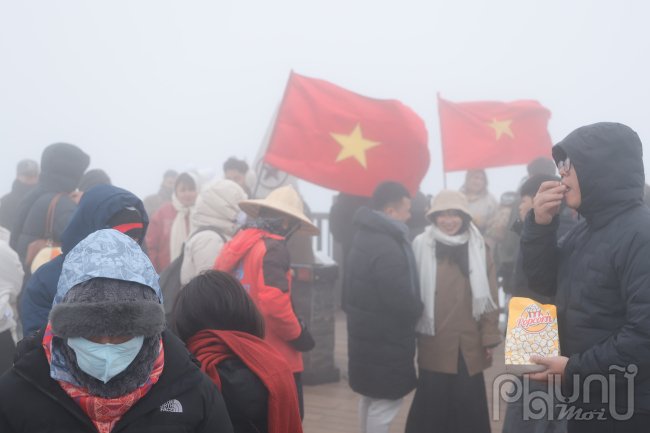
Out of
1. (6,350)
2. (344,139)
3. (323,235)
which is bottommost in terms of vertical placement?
(6,350)

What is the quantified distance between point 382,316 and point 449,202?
98cm

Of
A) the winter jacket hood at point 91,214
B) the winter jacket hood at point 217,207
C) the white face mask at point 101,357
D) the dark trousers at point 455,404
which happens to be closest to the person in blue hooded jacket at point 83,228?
the winter jacket hood at point 91,214

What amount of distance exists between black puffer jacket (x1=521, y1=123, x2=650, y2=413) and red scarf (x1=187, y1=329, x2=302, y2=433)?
1081 millimetres

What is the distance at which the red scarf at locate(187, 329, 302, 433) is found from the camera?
188cm

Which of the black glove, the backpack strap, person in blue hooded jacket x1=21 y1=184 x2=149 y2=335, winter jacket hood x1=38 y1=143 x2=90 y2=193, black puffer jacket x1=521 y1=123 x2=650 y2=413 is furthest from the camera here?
winter jacket hood x1=38 y1=143 x2=90 y2=193

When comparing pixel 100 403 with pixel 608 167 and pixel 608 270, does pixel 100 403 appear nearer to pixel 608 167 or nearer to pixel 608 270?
pixel 608 270

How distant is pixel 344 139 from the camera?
579 centimetres

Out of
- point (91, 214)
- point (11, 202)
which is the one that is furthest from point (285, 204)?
point (11, 202)

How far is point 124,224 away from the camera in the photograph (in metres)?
2.44

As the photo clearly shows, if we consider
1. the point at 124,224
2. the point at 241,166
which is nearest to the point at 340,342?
the point at 241,166

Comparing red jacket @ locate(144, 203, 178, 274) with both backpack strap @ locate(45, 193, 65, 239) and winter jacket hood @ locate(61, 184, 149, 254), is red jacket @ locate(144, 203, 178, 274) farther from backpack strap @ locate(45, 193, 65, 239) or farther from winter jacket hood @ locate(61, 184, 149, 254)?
winter jacket hood @ locate(61, 184, 149, 254)

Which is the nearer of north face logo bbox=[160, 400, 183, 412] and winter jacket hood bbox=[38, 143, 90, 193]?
north face logo bbox=[160, 400, 183, 412]

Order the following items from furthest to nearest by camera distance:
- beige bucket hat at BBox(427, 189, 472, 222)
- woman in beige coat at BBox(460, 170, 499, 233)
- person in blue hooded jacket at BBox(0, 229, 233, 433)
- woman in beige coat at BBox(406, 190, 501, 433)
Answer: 1. woman in beige coat at BBox(460, 170, 499, 233)
2. beige bucket hat at BBox(427, 189, 472, 222)
3. woman in beige coat at BBox(406, 190, 501, 433)
4. person in blue hooded jacket at BBox(0, 229, 233, 433)

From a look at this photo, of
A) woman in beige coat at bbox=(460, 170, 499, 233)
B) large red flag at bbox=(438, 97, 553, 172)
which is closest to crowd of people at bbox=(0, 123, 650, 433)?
woman in beige coat at bbox=(460, 170, 499, 233)
